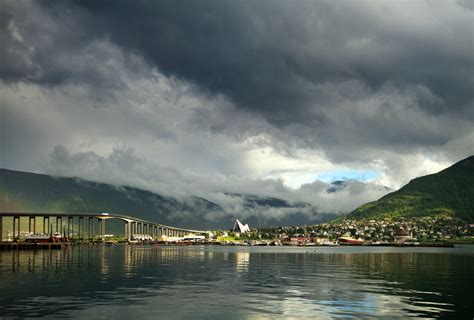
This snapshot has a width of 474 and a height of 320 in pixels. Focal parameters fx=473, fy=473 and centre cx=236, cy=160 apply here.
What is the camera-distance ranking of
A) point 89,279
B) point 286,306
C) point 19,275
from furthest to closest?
point 19,275 < point 89,279 < point 286,306

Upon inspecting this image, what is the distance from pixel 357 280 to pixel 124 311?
46.4 meters

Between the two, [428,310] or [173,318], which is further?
[428,310]

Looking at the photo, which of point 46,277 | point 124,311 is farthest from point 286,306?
point 46,277

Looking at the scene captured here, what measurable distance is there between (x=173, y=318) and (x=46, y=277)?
45.3m

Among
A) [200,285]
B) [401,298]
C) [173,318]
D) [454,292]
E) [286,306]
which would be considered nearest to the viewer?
[173,318]

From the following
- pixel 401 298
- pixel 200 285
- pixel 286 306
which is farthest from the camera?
pixel 200 285

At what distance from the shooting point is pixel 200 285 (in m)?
70.4

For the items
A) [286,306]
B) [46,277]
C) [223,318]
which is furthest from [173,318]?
[46,277]

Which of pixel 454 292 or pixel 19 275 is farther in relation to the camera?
pixel 19 275

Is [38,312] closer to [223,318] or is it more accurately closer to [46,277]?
[223,318]

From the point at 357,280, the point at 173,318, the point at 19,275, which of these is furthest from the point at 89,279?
the point at 357,280

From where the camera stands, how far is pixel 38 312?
46.0 meters

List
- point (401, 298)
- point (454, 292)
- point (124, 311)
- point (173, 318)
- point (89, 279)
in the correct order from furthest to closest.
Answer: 1. point (89, 279)
2. point (454, 292)
3. point (401, 298)
4. point (124, 311)
5. point (173, 318)

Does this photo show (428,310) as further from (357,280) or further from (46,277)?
(46,277)
